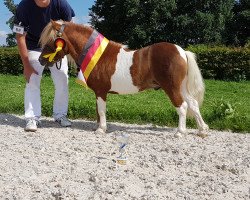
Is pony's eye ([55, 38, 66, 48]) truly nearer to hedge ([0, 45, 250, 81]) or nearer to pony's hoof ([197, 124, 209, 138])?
pony's hoof ([197, 124, 209, 138])

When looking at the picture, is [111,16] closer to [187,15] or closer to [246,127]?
[187,15]

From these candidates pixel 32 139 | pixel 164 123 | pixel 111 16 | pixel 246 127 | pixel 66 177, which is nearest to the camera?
pixel 66 177

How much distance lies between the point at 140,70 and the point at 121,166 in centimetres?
171

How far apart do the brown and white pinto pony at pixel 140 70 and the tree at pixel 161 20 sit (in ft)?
88.0

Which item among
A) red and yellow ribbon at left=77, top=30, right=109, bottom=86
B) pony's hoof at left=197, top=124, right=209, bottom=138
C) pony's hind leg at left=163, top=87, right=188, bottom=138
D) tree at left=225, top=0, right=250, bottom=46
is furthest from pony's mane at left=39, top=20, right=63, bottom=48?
tree at left=225, top=0, right=250, bottom=46

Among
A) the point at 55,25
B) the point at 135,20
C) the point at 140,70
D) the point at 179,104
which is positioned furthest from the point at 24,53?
the point at 135,20

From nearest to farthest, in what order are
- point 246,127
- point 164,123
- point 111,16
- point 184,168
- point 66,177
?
point 66,177 → point 184,168 → point 246,127 → point 164,123 → point 111,16

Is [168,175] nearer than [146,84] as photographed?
Yes

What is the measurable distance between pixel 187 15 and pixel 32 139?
102ft

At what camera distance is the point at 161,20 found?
35.5 m

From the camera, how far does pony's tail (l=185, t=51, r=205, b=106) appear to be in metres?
6.07

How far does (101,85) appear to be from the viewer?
20.7 feet

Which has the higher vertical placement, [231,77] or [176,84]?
[176,84]

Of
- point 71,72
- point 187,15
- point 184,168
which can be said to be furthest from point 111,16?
point 184,168
